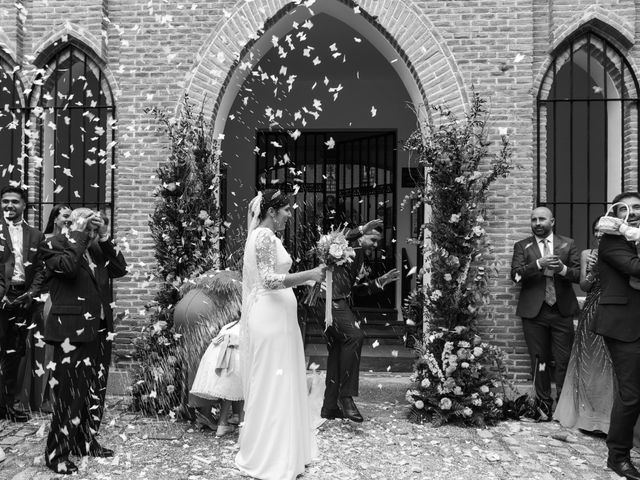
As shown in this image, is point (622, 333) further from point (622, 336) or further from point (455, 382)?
point (455, 382)

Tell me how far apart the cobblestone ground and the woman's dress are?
0.16m

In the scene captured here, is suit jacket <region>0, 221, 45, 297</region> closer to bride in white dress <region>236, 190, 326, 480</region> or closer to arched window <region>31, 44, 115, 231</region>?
arched window <region>31, 44, 115, 231</region>

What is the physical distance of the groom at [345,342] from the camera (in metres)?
5.93

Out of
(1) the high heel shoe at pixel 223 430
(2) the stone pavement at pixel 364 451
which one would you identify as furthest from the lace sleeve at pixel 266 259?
(1) the high heel shoe at pixel 223 430

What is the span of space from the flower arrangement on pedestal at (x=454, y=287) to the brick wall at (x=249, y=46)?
27.8 inches

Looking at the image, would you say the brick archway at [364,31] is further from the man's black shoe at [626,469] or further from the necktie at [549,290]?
the man's black shoe at [626,469]

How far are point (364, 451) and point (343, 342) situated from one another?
1.17m

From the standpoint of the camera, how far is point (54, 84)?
25.8ft

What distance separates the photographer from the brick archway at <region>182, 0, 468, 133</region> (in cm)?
710

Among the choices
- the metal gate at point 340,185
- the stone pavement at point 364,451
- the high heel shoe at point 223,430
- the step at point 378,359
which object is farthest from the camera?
the metal gate at point 340,185

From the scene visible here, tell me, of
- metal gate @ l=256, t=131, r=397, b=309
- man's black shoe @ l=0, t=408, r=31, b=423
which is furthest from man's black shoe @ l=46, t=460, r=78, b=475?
metal gate @ l=256, t=131, r=397, b=309

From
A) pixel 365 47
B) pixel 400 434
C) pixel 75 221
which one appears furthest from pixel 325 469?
pixel 365 47

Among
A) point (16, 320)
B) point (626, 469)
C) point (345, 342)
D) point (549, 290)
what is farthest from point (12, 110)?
point (626, 469)

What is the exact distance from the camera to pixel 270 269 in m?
4.38
